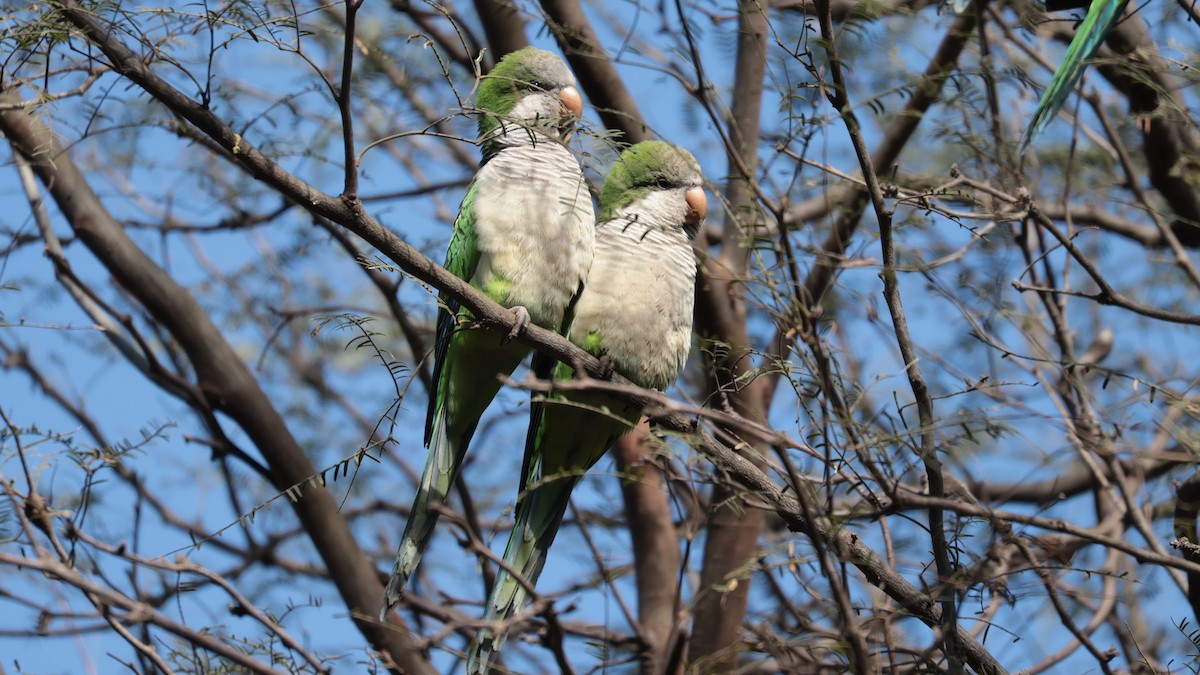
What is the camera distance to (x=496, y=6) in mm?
4789

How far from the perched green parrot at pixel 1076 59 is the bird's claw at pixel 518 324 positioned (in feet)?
4.77

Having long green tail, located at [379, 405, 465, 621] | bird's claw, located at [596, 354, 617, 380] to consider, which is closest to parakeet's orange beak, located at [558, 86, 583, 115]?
bird's claw, located at [596, 354, 617, 380]

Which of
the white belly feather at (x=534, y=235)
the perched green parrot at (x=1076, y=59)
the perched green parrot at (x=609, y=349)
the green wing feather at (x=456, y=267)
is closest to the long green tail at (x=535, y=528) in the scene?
the perched green parrot at (x=609, y=349)

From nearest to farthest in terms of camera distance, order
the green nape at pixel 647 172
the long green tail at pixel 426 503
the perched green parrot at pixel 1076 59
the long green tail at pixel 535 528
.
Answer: the perched green parrot at pixel 1076 59
the long green tail at pixel 426 503
the long green tail at pixel 535 528
the green nape at pixel 647 172

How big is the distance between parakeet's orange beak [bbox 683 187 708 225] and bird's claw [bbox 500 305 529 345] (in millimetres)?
919

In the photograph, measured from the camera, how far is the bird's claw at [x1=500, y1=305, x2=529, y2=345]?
3096 millimetres

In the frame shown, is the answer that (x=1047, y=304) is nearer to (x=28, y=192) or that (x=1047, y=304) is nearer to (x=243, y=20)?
(x=243, y=20)

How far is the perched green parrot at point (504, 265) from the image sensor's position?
3418 mm

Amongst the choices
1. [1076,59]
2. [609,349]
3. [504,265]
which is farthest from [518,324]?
[1076,59]

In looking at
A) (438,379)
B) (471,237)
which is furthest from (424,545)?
(471,237)

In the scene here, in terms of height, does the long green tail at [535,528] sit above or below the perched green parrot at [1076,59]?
below

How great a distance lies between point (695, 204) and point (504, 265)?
878 millimetres

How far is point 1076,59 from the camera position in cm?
278

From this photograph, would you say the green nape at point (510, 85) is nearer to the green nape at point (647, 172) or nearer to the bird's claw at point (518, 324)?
the green nape at point (647, 172)
